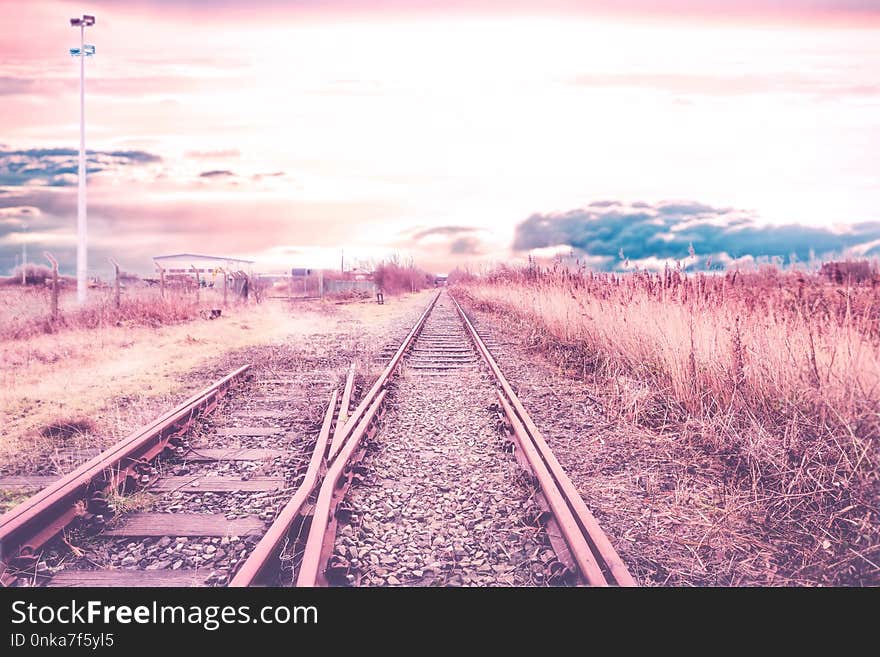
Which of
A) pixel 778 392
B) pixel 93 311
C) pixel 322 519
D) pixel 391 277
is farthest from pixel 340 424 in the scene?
pixel 391 277

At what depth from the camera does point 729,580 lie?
2516 mm

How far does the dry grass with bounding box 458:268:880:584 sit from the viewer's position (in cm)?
283

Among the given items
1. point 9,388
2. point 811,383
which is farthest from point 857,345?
point 9,388

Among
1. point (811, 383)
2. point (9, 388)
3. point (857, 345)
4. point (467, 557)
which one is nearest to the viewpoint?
point (467, 557)

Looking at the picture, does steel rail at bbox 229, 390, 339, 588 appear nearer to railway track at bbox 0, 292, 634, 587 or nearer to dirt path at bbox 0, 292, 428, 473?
railway track at bbox 0, 292, 634, 587

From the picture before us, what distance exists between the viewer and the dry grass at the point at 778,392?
2830mm

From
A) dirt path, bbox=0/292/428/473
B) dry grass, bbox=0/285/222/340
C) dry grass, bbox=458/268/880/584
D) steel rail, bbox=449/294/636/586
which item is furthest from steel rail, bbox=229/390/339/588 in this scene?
dry grass, bbox=0/285/222/340

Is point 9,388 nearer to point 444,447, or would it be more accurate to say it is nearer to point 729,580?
point 444,447

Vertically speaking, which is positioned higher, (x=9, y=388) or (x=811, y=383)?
(x=811, y=383)

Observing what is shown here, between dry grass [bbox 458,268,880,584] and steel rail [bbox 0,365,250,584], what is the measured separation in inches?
153

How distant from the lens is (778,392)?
3883 millimetres

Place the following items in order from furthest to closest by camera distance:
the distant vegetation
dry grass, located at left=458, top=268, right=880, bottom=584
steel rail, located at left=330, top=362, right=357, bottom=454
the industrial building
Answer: the distant vegetation
steel rail, located at left=330, top=362, right=357, bottom=454
the industrial building
dry grass, located at left=458, top=268, right=880, bottom=584

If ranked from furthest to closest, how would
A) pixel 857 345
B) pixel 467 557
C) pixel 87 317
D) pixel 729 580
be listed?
pixel 87 317
pixel 857 345
pixel 467 557
pixel 729 580
